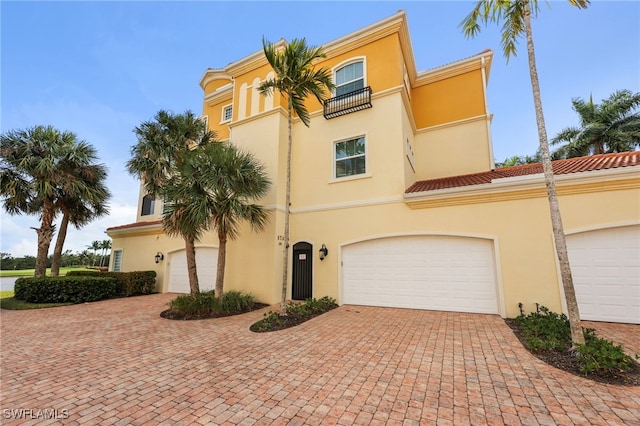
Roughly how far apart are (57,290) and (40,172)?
530cm

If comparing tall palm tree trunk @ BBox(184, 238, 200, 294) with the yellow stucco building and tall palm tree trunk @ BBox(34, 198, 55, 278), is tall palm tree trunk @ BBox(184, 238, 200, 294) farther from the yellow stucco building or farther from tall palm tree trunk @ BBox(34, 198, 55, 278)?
tall palm tree trunk @ BBox(34, 198, 55, 278)

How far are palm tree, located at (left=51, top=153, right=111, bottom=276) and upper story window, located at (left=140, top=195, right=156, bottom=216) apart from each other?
407cm

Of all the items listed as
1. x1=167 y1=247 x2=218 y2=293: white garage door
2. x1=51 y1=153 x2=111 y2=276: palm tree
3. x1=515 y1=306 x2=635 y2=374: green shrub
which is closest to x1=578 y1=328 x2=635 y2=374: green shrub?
x1=515 y1=306 x2=635 y2=374: green shrub

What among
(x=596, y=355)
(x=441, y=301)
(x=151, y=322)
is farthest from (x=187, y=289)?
(x=596, y=355)

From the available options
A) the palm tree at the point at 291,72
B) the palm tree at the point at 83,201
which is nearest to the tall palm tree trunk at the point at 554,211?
the palm tree at the point at 291,72

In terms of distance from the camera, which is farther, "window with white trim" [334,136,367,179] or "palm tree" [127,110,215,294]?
"window with white trim" [334,136,367,179]

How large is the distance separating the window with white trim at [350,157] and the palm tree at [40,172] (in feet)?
40.9

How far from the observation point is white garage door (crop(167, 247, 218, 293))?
40.8ft

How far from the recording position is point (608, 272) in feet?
22.2

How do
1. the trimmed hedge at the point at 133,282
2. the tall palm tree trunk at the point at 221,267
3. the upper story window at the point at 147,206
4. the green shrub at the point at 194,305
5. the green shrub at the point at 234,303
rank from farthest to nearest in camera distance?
the upper story window at the point at 147,206, the trimmed hedge at the point at 133,282, the tall palm tree trunk at the point at 221,267, the green shrub at the point at 234,303, the green shrub at the point at 194,305

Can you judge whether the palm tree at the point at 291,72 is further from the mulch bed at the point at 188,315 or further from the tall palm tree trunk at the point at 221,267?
the tall palm tree trunk at the point at 221,267

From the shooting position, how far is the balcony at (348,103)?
10484 millimetres

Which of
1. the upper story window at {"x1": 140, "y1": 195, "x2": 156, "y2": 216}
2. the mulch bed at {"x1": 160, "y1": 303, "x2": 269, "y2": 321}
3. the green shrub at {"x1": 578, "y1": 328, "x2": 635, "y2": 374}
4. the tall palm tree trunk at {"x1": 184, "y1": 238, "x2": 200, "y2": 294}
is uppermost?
the upper story window at {"x1": 140, "y1": 195, "x2": 156, "y2": 216}

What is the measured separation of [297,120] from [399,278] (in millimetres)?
8168
